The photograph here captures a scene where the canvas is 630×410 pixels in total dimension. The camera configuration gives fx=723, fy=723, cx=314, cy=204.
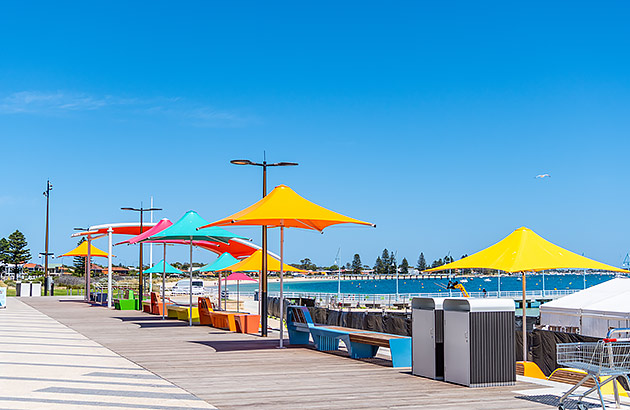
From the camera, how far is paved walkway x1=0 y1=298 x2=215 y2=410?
8219 mm

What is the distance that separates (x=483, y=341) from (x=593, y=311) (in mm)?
15232

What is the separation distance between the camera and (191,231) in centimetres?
2011

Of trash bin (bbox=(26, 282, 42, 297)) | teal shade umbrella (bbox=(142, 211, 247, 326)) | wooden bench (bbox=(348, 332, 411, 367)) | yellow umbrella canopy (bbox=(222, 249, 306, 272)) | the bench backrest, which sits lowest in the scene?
trash bin (bbox=(26, 282, 42, 297))

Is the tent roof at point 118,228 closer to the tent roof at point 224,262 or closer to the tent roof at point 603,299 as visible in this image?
the tent roof at point 224,262

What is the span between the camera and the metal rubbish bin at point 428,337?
1005 cm

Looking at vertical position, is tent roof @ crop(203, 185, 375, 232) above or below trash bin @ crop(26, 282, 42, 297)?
above

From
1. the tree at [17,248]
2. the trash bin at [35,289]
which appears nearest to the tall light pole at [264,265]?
the trash bin at [35,289]

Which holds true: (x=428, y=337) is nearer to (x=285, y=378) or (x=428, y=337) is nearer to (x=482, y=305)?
(x=482, y=305)

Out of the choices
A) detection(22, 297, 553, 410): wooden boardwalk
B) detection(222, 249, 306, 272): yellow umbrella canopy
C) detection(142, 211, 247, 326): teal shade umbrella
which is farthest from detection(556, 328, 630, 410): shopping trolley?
detection(222, 249, 306, 272): yellow umbrella canopy

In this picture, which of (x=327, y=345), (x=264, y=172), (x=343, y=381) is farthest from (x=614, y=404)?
(x=264, y=172)

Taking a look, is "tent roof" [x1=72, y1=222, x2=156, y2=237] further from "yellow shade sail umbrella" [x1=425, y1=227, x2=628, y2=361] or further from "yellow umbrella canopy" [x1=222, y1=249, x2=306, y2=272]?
"yellow shade sail umbrella" [x1=425, y1=227, x2=628, y2=361]

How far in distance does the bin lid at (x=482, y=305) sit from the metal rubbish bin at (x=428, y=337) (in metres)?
0.48

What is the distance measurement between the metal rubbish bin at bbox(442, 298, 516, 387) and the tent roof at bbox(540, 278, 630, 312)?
13976 mm

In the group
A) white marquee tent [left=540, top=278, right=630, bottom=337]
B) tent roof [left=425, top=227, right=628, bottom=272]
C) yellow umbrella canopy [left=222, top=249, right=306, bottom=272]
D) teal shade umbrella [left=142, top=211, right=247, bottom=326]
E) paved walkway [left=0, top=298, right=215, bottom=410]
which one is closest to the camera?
paved walkway [left=0, top=298, right=215, bottom=410]
